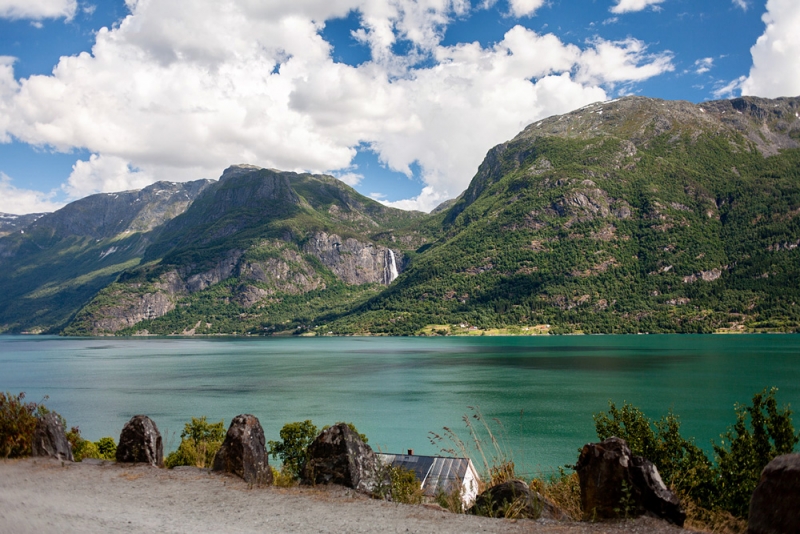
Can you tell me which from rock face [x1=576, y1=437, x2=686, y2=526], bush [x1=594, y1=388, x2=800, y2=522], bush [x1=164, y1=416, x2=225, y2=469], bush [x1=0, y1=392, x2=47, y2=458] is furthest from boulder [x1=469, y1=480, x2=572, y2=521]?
bush [x1=0, y1=392, x2=47, y2=458]

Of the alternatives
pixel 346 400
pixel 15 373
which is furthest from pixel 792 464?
pixel 15 373

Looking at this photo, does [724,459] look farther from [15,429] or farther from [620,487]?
[15,429]

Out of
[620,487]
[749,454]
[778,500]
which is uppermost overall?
[778,500]

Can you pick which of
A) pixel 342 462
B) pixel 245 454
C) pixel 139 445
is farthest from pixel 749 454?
pixel 139 445

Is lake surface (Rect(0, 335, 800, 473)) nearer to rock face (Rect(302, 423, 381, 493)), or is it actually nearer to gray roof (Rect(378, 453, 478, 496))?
gray roof (Rect(378, 453, 478, 496))

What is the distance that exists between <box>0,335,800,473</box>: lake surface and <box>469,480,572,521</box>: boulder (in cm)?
1942

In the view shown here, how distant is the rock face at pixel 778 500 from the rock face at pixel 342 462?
6384mm

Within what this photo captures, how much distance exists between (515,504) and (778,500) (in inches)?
152

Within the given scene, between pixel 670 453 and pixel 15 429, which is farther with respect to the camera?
pixel 15 429

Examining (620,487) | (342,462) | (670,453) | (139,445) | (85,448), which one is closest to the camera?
(620,487)

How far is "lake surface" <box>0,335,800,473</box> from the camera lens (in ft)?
141

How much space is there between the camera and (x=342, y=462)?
429 inches

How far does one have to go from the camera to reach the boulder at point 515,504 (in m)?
8.89

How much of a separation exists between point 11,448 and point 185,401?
169 feet
